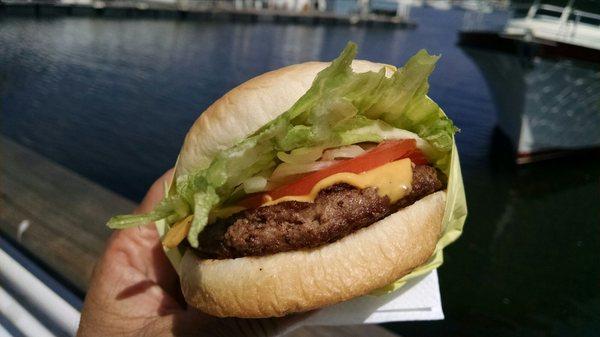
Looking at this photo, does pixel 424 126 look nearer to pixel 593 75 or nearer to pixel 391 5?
pixel 593 75

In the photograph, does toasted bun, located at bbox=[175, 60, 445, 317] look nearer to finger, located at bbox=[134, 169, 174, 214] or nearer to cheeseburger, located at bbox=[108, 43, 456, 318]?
cheeseburger, located at bbox=[108, 43, 456, 318]

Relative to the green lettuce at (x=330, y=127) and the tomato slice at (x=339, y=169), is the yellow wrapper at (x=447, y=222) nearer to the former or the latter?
the green lettuce at (x=330, y=127)

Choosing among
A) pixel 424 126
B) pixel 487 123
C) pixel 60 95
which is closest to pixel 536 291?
pixel 424 126

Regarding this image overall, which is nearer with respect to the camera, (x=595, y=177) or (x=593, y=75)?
(x=593, y=75)

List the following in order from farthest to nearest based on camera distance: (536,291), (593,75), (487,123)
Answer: (487,123)
(593,75)
(536,291)

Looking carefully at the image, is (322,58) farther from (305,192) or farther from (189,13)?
(305,192)

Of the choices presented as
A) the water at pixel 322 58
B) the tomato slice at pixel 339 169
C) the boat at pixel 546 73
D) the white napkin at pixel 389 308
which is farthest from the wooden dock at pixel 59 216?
the boat at pixel 546 73
